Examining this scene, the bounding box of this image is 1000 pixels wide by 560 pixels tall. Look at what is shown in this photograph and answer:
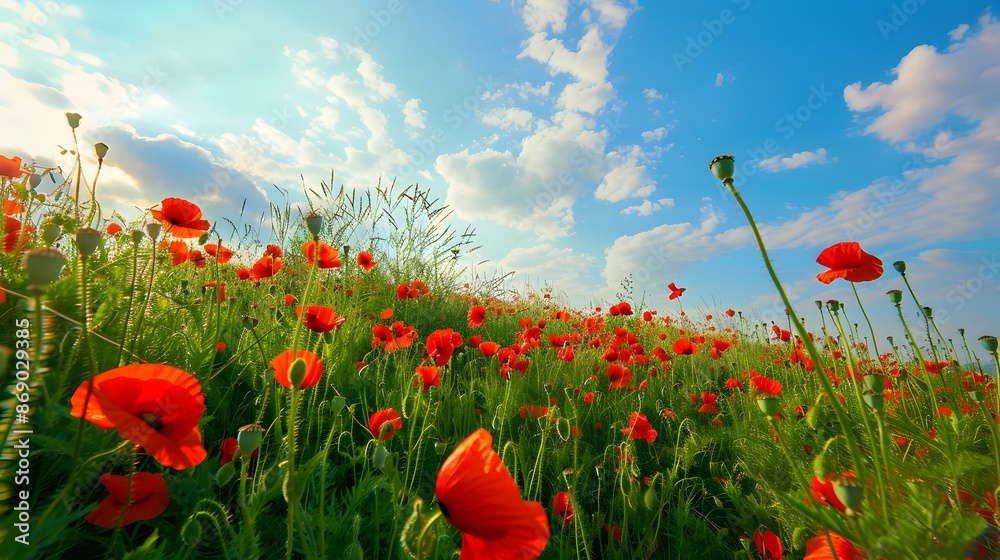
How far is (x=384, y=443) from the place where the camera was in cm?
143

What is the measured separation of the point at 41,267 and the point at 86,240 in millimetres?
322

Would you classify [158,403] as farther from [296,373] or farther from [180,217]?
[180,217]

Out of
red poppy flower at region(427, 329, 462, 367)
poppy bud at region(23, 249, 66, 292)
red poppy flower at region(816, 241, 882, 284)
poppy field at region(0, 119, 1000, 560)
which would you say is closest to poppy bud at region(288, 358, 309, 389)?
poppy field at region(0, 119, 1000, 560)

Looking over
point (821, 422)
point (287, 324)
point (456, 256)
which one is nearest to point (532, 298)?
point (456, 256)

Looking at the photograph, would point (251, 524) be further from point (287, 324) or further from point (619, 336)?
point (619, 336)

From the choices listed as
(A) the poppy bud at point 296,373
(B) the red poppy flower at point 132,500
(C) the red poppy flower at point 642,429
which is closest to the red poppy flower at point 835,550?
(C) the red poppy flower at point 642,429

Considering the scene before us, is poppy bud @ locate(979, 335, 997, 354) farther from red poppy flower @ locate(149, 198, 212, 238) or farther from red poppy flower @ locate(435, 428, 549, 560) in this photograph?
red poppy flower @ locate(149, 198, 212, 238)

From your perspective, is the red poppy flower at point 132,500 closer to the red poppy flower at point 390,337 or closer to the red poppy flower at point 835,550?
the red poppy flower at point 390,337

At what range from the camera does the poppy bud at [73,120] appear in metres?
1.79

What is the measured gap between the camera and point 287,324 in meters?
2.78

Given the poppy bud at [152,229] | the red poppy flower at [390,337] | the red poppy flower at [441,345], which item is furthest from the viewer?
the red poppy flower at [390,337]

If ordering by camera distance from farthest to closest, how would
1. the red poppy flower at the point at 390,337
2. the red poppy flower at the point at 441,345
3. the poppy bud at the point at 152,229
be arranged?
the red poppy flower at the point at 390,337 < the red poppy flower at the point at 441,345 < the poppy bud at the point at 152,229

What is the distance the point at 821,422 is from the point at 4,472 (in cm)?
257

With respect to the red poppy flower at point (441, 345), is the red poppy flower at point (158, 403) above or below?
below
